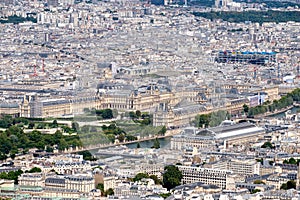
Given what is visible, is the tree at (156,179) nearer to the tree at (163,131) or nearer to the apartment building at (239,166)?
the apartment building at (239,166)

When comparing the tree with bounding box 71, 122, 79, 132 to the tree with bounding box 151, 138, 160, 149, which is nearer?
the tree with bounding box 151, 138, 160, 149

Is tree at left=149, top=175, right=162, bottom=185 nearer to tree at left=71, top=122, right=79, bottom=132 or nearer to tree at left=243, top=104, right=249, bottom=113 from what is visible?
tree at left=71, top=122, right=79, bottom=132

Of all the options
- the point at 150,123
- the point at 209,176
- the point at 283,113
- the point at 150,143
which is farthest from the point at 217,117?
the point at 209,176

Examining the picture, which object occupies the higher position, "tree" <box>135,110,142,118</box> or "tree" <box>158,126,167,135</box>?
"tree" <box>135,110,142,118</box>

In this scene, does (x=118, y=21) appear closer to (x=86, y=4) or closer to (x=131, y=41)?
(x=86, y=4)

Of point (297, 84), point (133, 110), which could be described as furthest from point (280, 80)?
point (133, 110)

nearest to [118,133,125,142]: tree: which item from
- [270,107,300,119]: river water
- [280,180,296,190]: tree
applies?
[280,180,296,190]: tree
